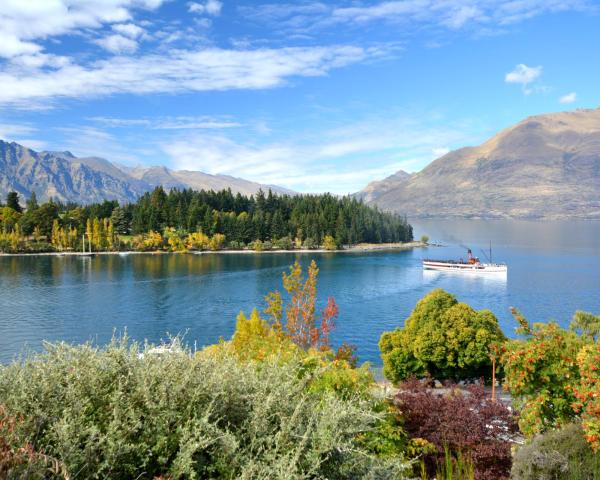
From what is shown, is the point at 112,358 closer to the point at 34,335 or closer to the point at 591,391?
the point at 591,391

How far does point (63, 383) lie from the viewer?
4453 millimetres

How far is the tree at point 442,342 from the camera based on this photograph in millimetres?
22609

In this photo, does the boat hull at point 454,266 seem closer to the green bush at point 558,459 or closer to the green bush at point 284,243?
the green bush at point 284,243

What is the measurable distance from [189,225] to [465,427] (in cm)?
11893

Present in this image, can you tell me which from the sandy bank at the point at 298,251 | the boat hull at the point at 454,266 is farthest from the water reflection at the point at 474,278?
the sandy bank at the point at 298,251

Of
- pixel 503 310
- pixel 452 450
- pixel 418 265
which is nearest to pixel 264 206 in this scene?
pixel 418 265

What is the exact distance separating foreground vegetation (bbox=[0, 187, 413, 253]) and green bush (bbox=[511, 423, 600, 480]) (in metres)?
111

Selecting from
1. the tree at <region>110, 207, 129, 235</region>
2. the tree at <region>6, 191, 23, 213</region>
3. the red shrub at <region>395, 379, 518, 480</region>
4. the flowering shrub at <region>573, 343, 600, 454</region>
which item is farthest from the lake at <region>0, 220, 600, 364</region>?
the tree at <region>6, 191, 23, 213</region>

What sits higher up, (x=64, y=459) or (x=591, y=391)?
(x=64, y=459)

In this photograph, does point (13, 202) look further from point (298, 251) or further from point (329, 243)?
point (329, 243)

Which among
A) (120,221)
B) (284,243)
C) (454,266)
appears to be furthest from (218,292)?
(120,221)

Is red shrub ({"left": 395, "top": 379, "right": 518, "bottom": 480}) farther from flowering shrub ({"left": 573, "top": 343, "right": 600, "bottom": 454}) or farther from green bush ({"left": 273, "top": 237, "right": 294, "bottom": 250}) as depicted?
green bush ({"left": 273, "top": 237, "right": 294, "bottom": 250})

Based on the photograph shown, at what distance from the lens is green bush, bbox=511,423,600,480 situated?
8047mm

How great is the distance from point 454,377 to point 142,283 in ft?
180
